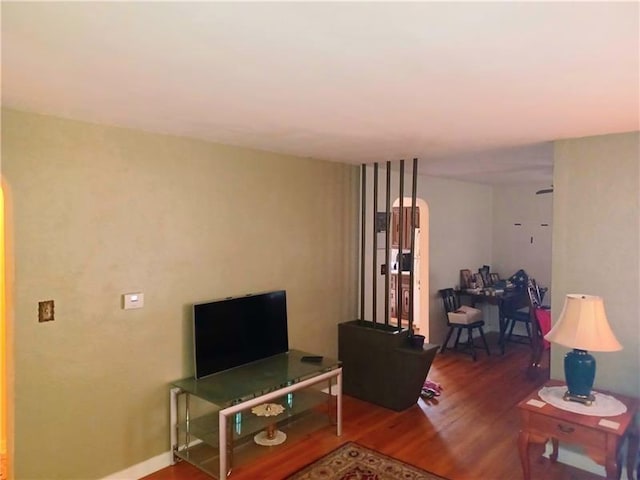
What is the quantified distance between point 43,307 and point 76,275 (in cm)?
25

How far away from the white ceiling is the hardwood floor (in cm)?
230

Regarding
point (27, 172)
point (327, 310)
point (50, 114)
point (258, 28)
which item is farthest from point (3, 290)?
point (327, 310)

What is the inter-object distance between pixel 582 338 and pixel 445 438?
1449mm

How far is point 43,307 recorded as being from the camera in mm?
2580

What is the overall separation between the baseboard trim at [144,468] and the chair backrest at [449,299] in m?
3.95

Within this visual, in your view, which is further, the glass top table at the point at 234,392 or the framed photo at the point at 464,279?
the framed photo at the point at 464,279

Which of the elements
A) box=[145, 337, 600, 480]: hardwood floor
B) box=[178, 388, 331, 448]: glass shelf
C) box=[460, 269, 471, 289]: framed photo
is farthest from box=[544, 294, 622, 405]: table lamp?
box=[460, 269, 471, 289]: framed photo

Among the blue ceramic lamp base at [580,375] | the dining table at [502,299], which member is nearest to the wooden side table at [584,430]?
the blue ceramic lamp base at [580,375]

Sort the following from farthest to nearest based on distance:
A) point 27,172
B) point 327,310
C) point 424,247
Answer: point 424,247
point 327,310
point 27,172

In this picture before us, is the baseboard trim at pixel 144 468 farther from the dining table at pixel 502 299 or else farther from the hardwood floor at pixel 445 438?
the dining table at pixel 502 299

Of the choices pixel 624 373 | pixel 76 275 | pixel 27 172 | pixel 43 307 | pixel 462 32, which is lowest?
pixel 624 373

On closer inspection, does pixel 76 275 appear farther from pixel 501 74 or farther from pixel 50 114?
pixel 501 74

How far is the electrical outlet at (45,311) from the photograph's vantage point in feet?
8.43

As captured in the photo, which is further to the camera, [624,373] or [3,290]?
[624,373]
